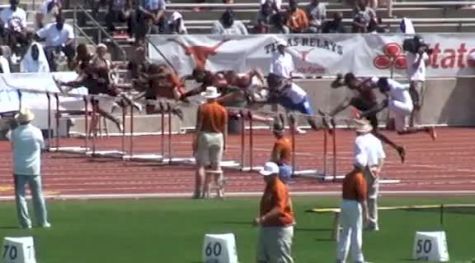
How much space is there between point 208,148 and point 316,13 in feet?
59.3

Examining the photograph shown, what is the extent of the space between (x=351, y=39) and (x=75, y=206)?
1670cm

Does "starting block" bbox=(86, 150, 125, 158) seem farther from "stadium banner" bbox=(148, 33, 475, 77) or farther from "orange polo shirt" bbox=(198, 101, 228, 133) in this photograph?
A: "stadium banner" bbox=(148, 33, 475, 77)

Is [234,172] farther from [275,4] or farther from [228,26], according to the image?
[275,4]

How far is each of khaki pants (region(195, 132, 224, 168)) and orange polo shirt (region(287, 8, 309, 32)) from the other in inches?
643

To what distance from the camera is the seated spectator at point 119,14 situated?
46478 mm

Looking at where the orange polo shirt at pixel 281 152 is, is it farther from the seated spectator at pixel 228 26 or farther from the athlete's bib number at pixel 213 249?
the seated spectator at pixel 228 26

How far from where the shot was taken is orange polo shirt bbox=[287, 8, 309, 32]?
46.9 m

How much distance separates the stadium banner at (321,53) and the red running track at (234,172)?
3.18 m

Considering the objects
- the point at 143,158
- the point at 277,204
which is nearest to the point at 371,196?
the point at 277,204

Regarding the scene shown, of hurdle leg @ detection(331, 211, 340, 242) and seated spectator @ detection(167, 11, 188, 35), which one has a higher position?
seated spectator @ detection(167, 11, 188, 35)

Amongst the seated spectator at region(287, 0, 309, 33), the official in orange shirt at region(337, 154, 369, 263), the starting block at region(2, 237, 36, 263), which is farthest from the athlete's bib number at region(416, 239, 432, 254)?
the seated spectator at region(287, 0, 309, 33)

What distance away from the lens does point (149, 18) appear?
45906 millimetres

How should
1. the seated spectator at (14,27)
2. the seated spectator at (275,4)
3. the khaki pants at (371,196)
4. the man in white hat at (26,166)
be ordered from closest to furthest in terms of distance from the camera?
the khaki pants at (371,196)
the man in white hat at (26,166)
the seated spectator at (14,27)
the seated spectator at (275,4)

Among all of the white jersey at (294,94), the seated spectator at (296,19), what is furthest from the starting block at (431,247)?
the seated spectator at (296,19)
